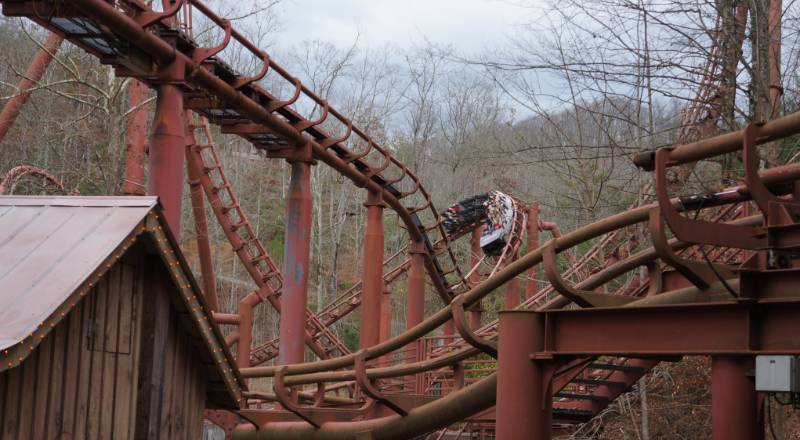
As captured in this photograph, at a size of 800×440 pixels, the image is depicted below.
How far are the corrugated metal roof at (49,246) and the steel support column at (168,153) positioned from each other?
14.7 feet

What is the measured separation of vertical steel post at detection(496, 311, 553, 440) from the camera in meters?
8.77

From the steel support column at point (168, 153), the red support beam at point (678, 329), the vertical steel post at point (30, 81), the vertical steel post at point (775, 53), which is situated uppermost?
the vertical steel post at point (30, 81)

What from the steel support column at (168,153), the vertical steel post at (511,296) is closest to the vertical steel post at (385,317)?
the vertical steel post at (511,296)

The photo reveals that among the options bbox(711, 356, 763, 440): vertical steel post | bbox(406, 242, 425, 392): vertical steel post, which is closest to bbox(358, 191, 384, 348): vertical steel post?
bbox(406, 242, 425, 392): vertical steel post

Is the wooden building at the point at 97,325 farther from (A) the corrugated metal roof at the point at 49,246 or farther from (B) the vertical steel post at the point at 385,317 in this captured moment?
(B) the vertical steel post at the point at 385,317

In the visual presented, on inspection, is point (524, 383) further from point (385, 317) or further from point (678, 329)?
point (385, 317)

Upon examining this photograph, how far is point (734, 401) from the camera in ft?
28.4

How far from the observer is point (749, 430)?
28.1 feet

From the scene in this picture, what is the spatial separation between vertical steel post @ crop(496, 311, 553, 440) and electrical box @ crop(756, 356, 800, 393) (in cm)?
199

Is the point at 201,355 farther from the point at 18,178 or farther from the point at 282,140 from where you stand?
the point at 18,178

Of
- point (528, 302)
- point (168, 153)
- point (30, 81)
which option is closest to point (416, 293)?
point (528, 302)

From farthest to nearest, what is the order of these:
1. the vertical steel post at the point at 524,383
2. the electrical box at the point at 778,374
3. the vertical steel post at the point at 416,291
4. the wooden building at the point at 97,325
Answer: the vertical steel post at the point at 416,291
the vertical steel post at the point at 524,383
the wooden building at the point at 97,325
the electrical box at the point at 778,374

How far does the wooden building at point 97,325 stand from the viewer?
7336mm

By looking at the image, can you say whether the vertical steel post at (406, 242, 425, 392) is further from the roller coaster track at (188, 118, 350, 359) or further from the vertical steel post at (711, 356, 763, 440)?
the vertical steel post at (711, 356, 763, 440)
